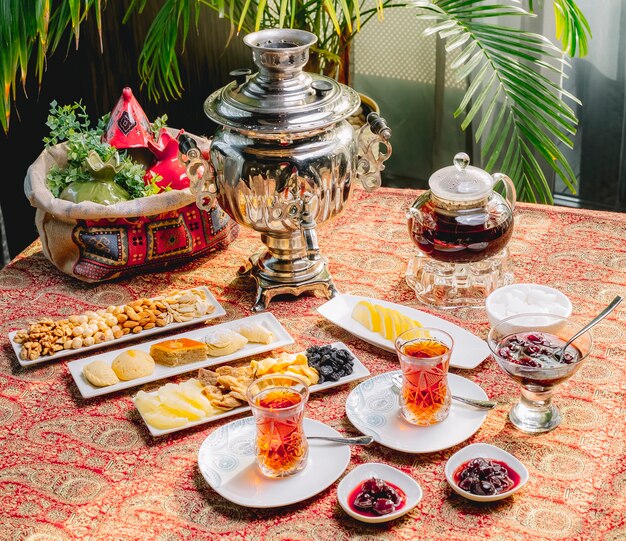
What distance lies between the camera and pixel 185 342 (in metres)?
1.83

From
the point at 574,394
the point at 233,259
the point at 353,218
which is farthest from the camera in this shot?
the point at 353,218

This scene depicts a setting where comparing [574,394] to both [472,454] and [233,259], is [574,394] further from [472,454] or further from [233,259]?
[233,259]

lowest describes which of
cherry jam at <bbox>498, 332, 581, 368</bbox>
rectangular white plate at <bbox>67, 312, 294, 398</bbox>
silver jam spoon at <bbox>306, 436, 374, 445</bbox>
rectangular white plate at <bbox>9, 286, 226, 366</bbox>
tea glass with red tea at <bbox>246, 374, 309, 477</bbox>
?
rectangular white plate at <bbox>9, 286, 226, 366</bbox>

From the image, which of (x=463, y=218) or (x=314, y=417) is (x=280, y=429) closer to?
(x=314, y=417)

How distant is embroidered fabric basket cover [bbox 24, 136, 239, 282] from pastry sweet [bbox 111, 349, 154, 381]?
0.41 metres

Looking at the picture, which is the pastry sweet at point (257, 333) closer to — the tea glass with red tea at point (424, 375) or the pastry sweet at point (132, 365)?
the pastry sweet at point (132, 365)

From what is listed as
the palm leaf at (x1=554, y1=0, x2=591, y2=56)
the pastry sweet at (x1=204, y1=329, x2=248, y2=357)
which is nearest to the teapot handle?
the pastry sweet at (x1=204, y1=329, x2=248, y2=357)

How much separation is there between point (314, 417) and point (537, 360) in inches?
16.5

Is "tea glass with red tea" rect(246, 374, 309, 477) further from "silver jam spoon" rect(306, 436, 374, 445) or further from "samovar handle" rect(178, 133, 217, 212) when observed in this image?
"samovar handle" rect(178, 133, 217, 212)

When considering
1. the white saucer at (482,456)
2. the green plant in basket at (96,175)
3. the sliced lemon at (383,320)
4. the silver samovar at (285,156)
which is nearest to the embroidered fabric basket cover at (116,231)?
the green plant in basket at (96,175)

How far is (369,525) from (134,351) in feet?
2.19

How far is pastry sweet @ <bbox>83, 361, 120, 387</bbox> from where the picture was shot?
1.73m

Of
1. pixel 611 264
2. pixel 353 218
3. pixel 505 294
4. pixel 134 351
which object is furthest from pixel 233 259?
pixel 611 264

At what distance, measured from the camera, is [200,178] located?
2.03m
